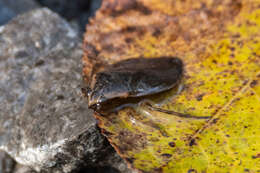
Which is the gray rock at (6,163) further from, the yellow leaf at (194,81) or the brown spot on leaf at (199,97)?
the brown spot on leaf at (199,97)

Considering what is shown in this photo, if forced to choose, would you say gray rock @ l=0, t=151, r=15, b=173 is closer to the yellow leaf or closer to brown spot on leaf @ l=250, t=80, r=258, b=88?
the yellow leaf

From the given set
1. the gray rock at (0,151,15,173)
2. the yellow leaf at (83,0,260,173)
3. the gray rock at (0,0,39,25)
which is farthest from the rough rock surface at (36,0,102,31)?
the yellow leaf at (83,0,260,173)

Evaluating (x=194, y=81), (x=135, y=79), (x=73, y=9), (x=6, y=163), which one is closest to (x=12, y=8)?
(x=73, y=9)

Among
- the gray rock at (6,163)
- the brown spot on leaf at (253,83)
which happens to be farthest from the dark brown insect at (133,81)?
the gray rock at (6,163)

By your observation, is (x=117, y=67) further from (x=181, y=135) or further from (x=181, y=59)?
(x=181, y=135)

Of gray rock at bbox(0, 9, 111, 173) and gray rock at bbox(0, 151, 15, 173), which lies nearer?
gray rock at bbox(0, 9, 111, 173)

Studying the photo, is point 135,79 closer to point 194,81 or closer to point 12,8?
point 194,81
